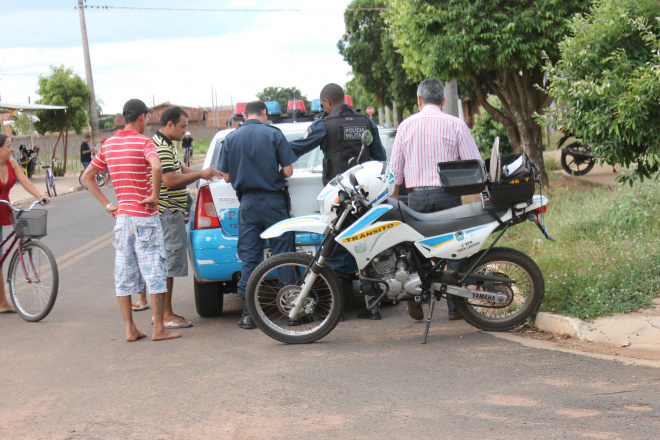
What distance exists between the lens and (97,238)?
13.0 metres

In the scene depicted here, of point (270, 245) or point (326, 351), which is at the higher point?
point (270, 245)

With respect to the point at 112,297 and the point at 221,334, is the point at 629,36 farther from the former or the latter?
the point at 112,297

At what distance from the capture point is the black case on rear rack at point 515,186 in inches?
215

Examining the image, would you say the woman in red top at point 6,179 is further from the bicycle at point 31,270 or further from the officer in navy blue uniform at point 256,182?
the officer in navy blue uniform at point 256,182

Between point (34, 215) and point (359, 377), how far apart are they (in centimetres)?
393

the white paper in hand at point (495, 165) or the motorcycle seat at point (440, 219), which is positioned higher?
the white paper in hand at point (495, 165)

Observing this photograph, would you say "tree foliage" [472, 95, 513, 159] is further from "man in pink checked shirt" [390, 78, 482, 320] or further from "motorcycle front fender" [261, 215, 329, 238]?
"motorcycle front fender" [261, 215, 329, 238]

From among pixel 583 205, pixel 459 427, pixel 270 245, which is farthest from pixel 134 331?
pixel 583 205

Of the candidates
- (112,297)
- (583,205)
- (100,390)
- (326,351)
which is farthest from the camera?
(583,205)

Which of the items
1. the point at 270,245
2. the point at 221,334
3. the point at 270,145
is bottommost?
the point at 221,334

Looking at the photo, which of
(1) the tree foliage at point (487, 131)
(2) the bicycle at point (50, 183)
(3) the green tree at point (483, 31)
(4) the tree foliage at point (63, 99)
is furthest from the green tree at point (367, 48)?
(3) the green tree at point (483, 31)

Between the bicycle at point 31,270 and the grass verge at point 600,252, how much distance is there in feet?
14.8

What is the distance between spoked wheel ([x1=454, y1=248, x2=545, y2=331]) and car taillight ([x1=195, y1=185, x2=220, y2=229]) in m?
2.17

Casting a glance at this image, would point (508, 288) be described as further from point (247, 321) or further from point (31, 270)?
point (31, 270)
